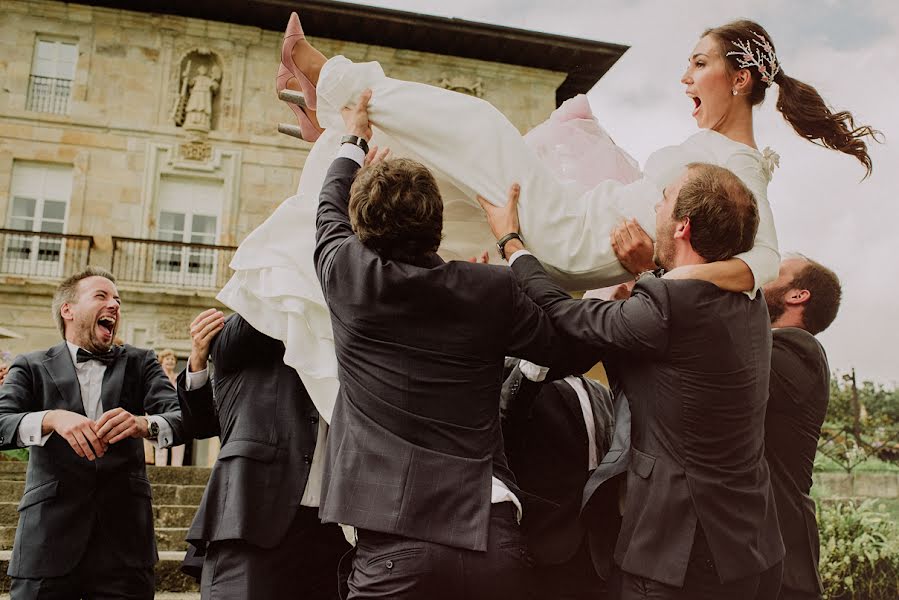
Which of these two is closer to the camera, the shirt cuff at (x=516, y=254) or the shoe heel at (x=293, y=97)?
the shirt cuff at (x=516, y=254)

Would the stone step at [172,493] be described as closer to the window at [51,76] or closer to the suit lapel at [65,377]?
the suit lapel at [65,377]

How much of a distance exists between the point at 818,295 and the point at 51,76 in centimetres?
1678

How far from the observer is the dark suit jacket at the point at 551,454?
2.19m

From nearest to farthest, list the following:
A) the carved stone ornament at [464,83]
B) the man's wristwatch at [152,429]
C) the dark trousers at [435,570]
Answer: the dark trousers at [435,570] → the man's wristwatch at [152,429] → the carved stone ornament at [464,83]

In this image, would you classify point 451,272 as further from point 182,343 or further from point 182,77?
point 182,77

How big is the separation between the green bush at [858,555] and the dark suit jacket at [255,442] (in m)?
5.34

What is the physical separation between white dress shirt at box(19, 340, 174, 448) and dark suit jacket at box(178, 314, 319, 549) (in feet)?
2.51

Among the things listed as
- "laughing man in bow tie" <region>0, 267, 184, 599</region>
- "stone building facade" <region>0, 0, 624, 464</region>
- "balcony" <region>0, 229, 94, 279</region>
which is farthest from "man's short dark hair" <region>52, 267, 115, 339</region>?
"balcony" <region>0, 229, 94, 279</region>

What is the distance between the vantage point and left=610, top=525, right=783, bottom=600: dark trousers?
189 centimetres

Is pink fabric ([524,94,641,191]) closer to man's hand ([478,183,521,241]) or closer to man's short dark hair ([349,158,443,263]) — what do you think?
man's hand ([478,183,521,241])

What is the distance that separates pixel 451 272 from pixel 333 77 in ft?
2.60

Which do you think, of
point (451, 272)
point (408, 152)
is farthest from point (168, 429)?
point (451, 272)

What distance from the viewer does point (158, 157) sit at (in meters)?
16.1

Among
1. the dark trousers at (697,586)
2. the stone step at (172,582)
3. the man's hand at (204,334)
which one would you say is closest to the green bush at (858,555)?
the stone step at (172,582)
